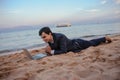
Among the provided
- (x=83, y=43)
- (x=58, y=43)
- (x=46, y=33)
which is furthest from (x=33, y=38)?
(x=46, y=33)

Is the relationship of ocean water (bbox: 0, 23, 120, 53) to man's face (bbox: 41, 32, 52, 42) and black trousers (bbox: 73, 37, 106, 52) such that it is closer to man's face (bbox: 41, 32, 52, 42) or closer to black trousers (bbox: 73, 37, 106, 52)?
black trousers (bbox: 73, 37, 106, 52)

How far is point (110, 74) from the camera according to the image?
2242 millimetres

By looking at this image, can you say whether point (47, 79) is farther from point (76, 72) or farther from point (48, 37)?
point (48, 37)

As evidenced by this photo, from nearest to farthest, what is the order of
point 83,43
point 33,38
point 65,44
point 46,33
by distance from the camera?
point 46,33 → point 65,44 → point 83,43 → point 33,38

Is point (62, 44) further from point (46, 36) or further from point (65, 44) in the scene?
point (46, 36)

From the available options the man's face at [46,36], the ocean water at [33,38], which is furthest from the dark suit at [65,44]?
the ocean water at [33,38]

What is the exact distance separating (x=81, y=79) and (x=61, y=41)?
2.15 metres

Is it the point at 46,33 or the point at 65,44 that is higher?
the point at 46,33

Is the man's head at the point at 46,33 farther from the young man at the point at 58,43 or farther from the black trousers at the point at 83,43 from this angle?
the black trousers at the point at 83,43

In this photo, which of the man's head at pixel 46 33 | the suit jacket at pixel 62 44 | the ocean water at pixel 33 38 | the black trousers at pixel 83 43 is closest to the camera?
the man's head at pixel 46 33

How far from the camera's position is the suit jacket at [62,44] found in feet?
14.2

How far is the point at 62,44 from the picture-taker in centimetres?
431

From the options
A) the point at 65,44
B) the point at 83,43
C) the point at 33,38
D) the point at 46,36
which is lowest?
the point at 33,38

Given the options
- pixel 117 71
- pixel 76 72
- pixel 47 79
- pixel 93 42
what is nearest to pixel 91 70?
pixel 76 72
